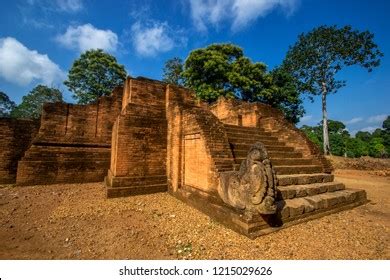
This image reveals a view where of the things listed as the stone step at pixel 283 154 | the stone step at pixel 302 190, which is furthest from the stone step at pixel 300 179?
the stone step at pixel 283 154

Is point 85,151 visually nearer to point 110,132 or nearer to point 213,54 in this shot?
point 110,132

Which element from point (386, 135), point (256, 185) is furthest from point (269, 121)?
Answer: point (386, 135)

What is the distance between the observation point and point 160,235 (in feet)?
12.6

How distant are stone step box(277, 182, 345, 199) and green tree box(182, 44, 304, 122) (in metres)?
15.4

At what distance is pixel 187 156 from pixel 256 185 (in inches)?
112

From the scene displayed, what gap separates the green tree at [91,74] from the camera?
23672mm

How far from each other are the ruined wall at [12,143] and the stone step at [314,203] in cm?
1040

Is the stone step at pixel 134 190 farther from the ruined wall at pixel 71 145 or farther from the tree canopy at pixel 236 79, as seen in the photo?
the tree canopy at pixel 236 79

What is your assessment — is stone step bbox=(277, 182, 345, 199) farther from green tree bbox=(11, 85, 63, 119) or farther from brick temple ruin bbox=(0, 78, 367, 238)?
green tree bbox=(11, 85, 63, 119)

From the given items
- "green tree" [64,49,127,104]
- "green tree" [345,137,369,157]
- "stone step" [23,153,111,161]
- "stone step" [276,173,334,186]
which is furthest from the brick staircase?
"green tree" [345,137,369,157]

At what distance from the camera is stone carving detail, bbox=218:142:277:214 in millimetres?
3615

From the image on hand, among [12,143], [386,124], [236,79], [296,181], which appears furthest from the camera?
[386,124]

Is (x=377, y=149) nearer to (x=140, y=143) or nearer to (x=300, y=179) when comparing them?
(x=300, y=179)

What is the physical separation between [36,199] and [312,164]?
28.0 feet
